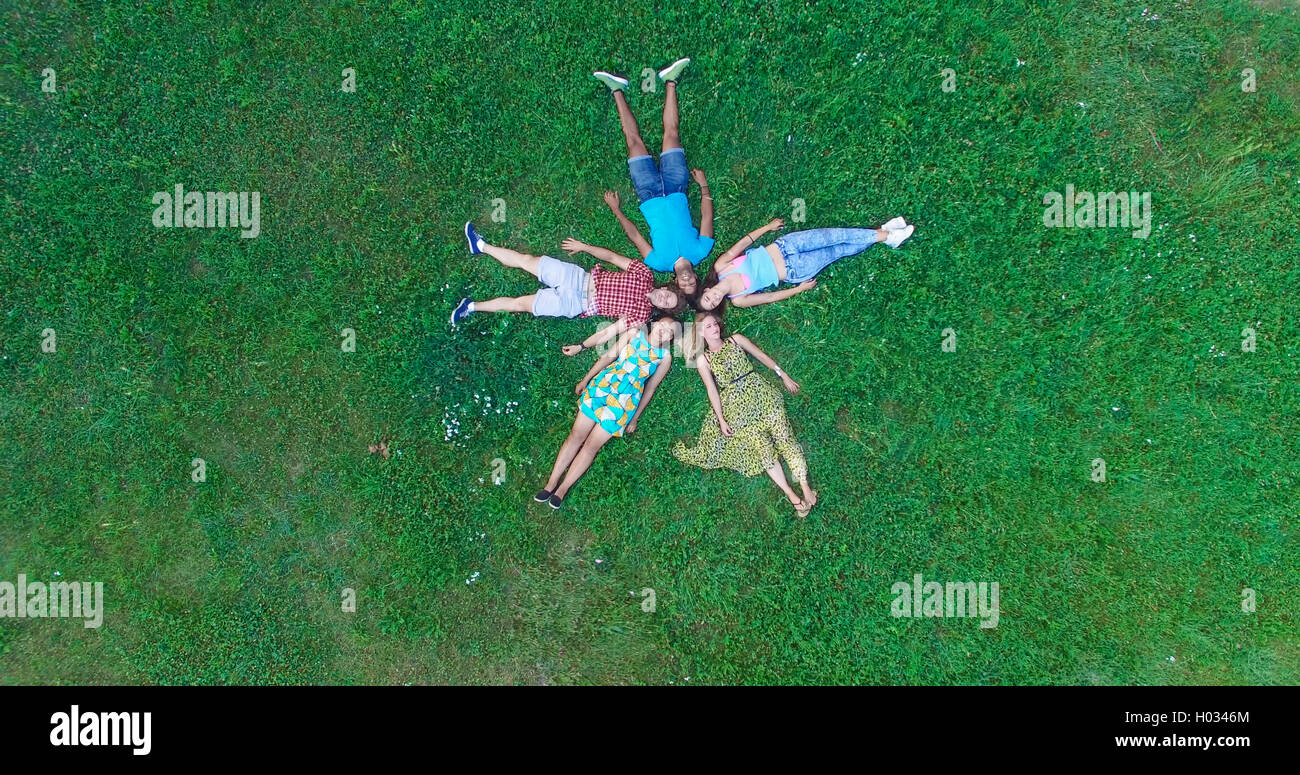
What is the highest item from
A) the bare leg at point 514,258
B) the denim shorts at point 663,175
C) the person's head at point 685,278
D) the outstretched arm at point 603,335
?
the denim shorts at point 663,175

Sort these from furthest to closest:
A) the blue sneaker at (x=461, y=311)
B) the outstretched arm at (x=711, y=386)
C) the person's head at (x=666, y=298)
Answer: the blue sneaker at (x=461, y=311) < the outstretched arm at (x=711, y=386) < the person's head at (x=666, y=298)

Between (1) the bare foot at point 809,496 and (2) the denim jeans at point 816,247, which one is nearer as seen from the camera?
(2) the denim jeans at point 816,247

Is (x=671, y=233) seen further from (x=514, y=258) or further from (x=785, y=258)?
(x=514, y=258)

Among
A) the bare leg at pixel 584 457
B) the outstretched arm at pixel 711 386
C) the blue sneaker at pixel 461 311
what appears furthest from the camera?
the blue sneaker at pixel 461 311

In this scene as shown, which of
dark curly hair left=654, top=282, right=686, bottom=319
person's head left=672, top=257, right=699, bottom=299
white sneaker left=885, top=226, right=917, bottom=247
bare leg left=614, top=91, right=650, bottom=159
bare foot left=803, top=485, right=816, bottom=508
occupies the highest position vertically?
bare leg left=614, top=91, right=650, bottom=159

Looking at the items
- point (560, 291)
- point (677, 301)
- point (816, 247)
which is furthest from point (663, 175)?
point (816, 247)

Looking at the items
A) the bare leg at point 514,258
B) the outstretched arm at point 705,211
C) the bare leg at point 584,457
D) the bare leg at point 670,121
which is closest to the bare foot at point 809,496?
the bare leg at point 584,457

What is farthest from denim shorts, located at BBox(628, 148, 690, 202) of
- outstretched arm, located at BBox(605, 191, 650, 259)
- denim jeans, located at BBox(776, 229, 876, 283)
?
denim jeans, located at BBox(776, 229, 876, 283)

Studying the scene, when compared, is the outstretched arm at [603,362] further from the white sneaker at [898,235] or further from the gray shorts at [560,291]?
the white sneaker at [898,235]

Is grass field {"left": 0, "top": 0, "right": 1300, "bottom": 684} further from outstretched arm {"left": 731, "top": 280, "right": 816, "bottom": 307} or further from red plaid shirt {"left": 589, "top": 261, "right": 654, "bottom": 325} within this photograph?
red plaid shirt {"left": 589, "top": 261, "right": 654, "bottom": 325}
